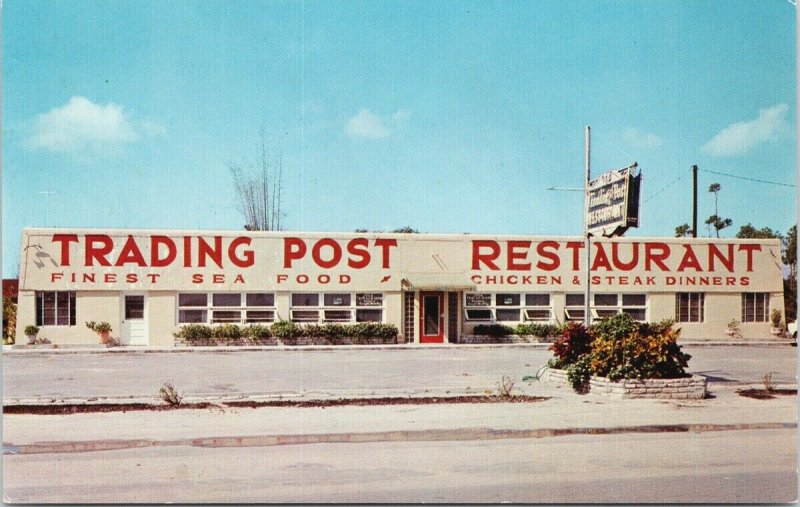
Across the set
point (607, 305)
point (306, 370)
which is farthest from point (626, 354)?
point (607, 305)

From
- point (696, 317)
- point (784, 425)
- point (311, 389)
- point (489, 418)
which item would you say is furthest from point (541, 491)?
point (696, 317)

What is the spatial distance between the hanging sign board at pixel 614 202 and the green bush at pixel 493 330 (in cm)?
1340

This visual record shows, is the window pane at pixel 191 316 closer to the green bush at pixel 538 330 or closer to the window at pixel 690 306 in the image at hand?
the green bush at pixel 538 330

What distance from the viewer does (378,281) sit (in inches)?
1133

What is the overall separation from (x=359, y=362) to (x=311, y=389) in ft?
20.2

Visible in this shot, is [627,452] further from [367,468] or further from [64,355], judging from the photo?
[64,355]

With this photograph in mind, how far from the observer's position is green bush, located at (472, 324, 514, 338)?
29.1 meters

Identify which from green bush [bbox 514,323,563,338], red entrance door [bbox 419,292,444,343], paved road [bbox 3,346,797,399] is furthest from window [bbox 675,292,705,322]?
red entrance door [bbox 419,292,444,343]

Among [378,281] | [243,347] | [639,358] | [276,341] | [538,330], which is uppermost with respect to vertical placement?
[378,281]

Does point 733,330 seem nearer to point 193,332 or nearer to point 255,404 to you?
point 193,332

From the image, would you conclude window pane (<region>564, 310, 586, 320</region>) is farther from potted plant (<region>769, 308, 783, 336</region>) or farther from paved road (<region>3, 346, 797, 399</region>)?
potted plant (<region>769, 308, 783, 336</region>)

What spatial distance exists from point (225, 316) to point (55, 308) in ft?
21.3

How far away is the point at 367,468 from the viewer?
8.15 m

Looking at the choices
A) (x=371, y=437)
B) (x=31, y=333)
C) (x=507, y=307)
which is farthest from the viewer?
(x=507, y=307)
